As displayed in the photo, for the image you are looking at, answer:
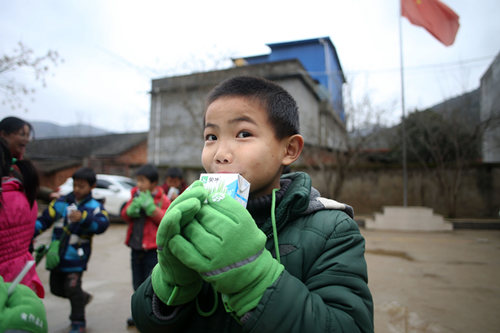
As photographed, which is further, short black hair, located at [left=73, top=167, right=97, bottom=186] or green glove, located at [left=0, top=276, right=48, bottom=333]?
short black hair, located at [left=73, top=167, right=97, bottom=186]

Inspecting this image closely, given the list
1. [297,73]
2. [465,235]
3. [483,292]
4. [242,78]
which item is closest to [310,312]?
[242,78]

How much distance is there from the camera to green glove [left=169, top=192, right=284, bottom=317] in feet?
2.47

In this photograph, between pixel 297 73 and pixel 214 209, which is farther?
pixel 297 73

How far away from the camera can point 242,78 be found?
1.17m

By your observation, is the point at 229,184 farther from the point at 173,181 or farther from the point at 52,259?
the point at 173,181

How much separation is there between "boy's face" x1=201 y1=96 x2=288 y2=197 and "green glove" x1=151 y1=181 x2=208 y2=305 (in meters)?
0.18

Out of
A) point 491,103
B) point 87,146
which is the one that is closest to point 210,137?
point 491,103

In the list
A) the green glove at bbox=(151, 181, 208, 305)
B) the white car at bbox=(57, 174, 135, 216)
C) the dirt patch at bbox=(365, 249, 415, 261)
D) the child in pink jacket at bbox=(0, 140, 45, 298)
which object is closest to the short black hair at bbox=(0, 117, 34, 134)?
the child in pink jacket at bbox=(0, 140, 45, 298)

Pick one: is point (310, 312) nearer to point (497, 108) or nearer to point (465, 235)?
point (465, 235)

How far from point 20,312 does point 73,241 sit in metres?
2.02

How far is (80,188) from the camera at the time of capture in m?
3.27

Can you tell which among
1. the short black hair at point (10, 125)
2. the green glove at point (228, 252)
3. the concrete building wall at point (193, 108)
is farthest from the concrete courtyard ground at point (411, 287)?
the concrete building wall at point (193, 108)

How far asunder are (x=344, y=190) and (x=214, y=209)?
13.3 m

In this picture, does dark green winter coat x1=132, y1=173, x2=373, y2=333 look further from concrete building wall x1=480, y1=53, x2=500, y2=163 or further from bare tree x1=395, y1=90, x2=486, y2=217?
concrete building wall x1=480, y1=53, x2=500, y2=163
